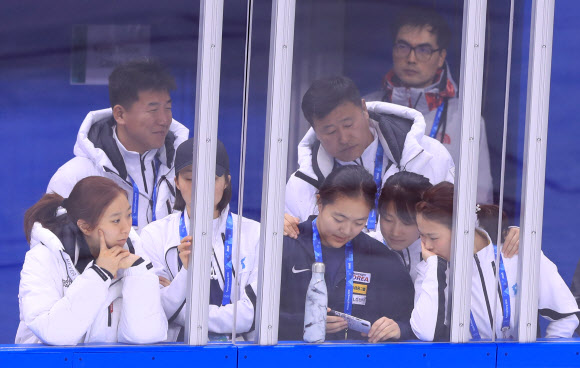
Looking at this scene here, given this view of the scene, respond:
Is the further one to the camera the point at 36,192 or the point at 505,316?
the point at 505,316

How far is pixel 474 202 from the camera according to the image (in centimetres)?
404

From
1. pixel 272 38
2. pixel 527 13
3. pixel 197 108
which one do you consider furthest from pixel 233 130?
pixel 527 13

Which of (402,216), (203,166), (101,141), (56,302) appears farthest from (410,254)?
(56,302)

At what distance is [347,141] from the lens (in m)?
3.94

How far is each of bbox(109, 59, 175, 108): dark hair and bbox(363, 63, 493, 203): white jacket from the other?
93 centimetres

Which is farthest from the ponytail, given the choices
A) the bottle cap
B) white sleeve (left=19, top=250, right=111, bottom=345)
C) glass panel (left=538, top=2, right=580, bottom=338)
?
glass panel (left=538, top=2, right=580, bottom=338)

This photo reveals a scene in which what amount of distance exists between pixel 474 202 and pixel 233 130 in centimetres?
118

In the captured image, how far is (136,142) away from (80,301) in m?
0.72

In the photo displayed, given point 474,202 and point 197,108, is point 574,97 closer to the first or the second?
point 474,202

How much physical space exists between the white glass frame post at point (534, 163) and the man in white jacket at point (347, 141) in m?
0.51

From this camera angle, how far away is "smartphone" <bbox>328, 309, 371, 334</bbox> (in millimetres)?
3955

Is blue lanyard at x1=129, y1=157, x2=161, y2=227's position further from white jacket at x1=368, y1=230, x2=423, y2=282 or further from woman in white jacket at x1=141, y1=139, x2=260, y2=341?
white jacket at x1=368, y1=230, x2=423, y2=282

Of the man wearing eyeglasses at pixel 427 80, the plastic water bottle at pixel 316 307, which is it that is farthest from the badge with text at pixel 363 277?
the man wearing eyeglasses at pixel 427 80

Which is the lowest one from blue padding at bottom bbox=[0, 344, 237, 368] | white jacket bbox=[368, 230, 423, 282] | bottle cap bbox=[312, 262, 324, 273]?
blue padding at bottom bbox=[0, 344, 237, 368]
